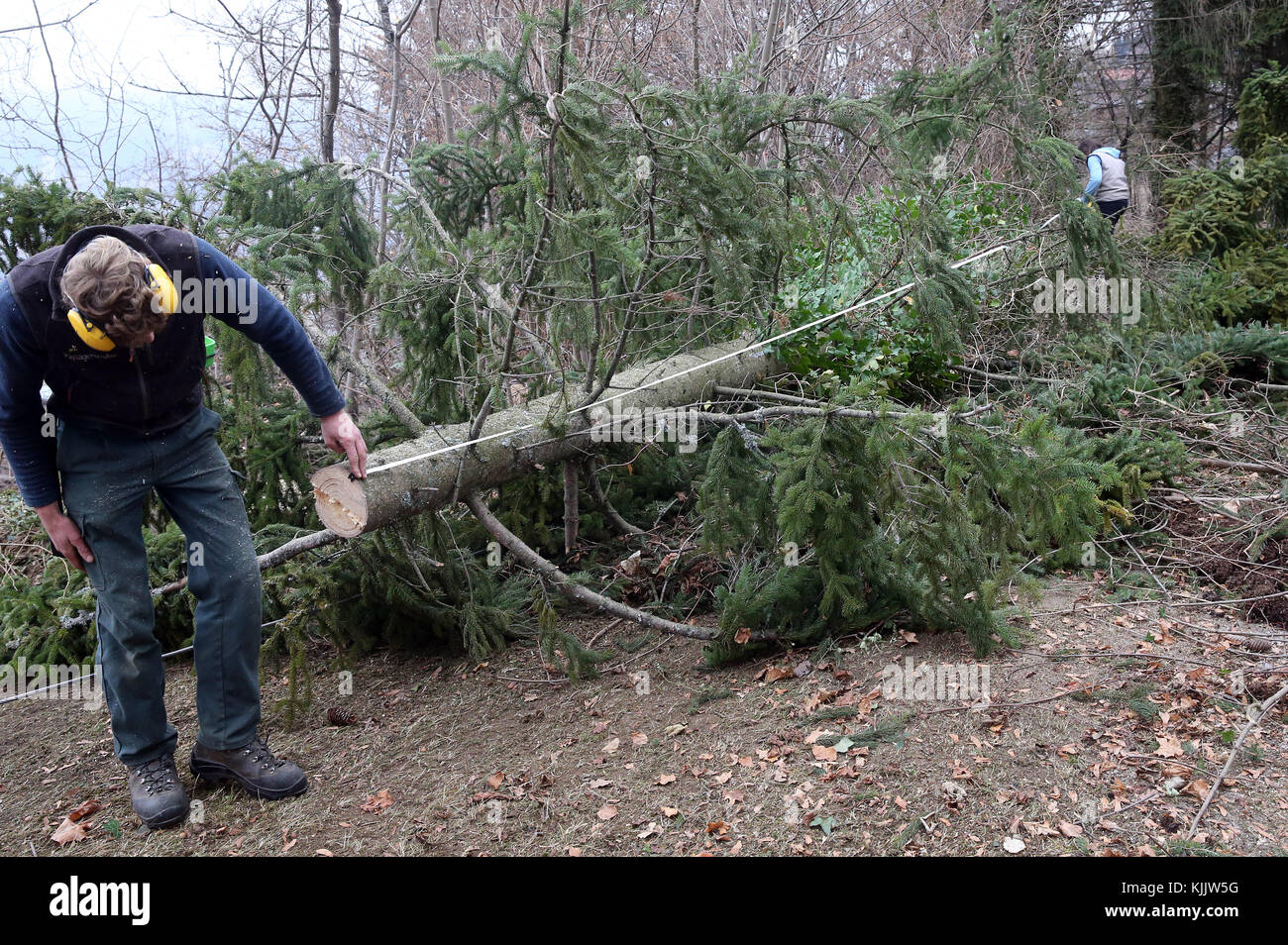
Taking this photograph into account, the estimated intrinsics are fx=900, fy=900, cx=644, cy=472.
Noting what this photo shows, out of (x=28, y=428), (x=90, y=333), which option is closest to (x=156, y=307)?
(x=90, y=333)

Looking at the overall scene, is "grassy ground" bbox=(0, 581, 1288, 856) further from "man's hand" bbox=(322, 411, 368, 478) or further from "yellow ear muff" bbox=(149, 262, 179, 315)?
"yellow ear muff" bbox=(149, 262, 179, 315)

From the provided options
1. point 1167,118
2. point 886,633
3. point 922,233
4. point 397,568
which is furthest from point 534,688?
point 1167,118

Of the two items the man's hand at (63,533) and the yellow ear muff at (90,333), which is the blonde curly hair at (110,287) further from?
the man's hand at (63,533)

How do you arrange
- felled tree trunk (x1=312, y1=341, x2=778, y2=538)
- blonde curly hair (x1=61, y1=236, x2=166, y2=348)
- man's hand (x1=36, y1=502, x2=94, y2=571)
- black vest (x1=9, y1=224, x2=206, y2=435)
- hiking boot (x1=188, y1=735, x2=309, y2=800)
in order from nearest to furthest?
1. blonde curly hair (x1=61, y1=236, x2=166, y2=348)
2. black vest (x1=9, y1=224, x2=206, y2=435)
3. man's hand (x1=36, y1=502, x2=94, y2=571)
4. hiking boot (x1=188, y1=735, x2=309, y2=800)
5. felled tree trunk (x1=312, y1=341, x2=778, y2=538)

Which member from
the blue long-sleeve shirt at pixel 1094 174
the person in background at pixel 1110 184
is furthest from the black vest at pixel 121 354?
the person in background at pixel 1110 184

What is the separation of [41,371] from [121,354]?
22cm

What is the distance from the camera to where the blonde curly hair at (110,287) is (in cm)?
239

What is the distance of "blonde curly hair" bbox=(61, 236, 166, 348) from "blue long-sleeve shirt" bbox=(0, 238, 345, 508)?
23cm

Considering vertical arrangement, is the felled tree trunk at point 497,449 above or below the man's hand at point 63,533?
above

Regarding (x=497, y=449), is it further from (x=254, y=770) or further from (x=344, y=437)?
(x=254, y=770)

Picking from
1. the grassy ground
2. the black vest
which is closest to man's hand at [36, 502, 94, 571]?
the black vest

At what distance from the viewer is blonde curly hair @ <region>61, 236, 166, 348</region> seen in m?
2.39

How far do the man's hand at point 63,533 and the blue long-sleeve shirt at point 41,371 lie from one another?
3 centimetres

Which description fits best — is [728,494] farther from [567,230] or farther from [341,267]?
[341,267]
